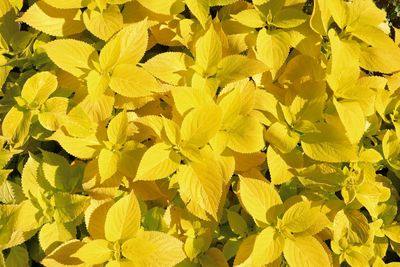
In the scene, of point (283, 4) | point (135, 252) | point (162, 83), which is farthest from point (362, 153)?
point (135, 252)

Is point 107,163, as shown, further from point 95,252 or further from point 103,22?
point 103,22

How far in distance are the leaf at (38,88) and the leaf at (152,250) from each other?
543 mm

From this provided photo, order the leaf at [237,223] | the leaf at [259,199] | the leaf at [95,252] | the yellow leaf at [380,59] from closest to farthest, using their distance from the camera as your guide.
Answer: the leaf at [95,252], the leaf at [259,199], the leaf at [237,223], the yellow leaf at [380,59]

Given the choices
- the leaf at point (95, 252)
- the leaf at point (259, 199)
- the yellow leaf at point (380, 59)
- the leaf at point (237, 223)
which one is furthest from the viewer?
the yellow leaf at point (380, 59)

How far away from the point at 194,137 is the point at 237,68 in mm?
309

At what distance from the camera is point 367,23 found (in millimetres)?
1708

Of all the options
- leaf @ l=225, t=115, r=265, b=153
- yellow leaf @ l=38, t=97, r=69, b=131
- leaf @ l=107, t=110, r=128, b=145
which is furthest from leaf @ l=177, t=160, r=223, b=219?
yellow leaf @ l=38, t=97, r=69, b=131

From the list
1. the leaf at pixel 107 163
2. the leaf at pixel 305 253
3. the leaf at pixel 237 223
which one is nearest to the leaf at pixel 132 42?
the leaf at pixel 107 163

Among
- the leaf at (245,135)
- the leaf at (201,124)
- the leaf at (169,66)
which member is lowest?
the leaf at (245,135)

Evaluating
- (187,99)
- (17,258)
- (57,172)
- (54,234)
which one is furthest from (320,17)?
(17,258)

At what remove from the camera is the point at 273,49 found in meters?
1.66

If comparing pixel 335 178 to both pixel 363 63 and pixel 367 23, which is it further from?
pixel 367 23

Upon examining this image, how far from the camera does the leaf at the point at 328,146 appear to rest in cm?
154

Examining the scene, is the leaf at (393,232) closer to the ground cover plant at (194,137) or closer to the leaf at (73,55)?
the ground cover plant at (194,137)
